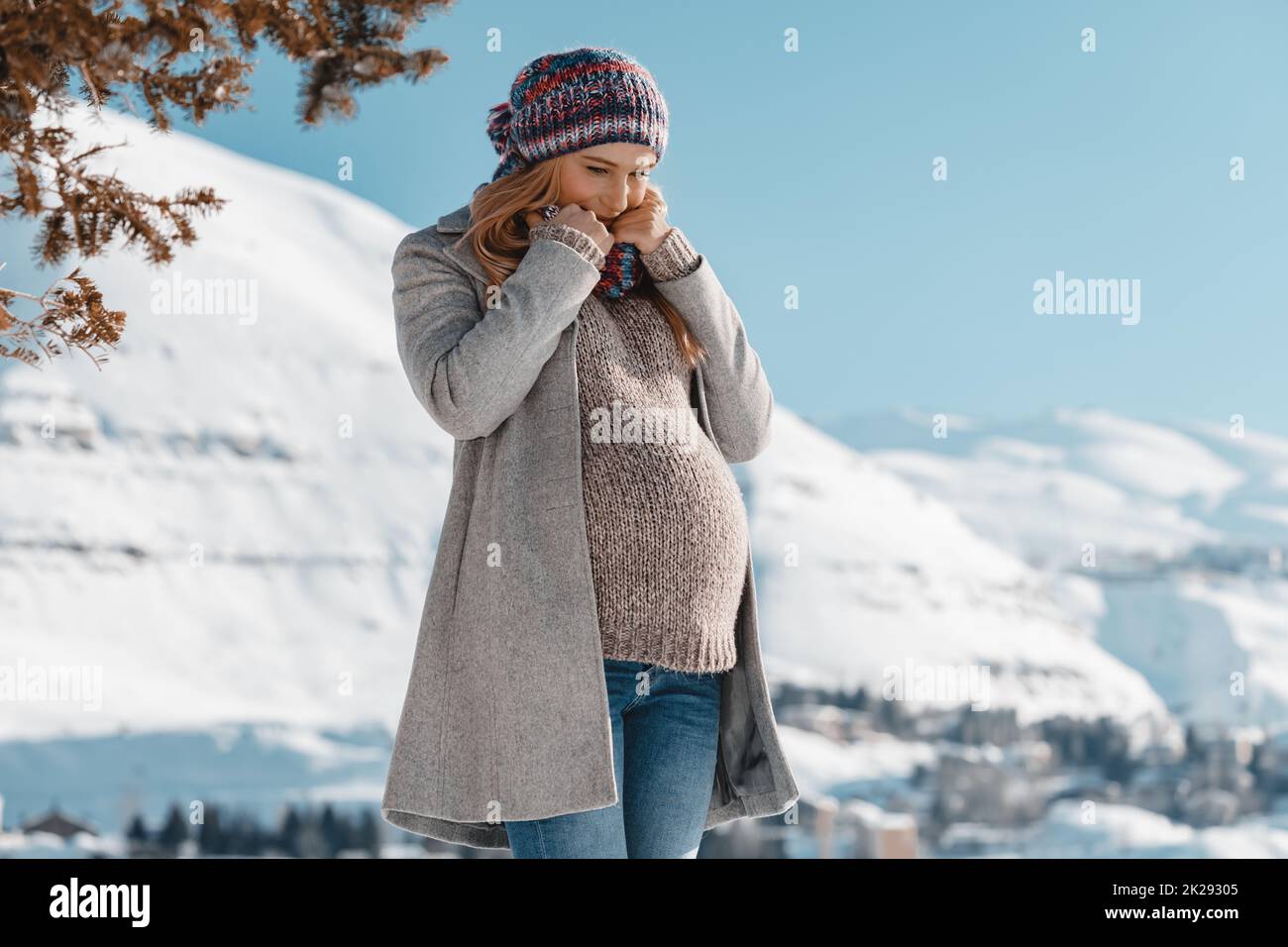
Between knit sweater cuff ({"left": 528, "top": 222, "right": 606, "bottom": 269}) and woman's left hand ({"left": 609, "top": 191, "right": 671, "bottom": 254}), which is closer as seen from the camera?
knit sweater cuff ({"left": 528, "top": 222, "right": 606, "bottom": 269})

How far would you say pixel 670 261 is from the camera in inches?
120

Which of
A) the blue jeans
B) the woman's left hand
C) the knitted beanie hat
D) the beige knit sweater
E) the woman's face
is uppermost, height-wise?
the knitted beanie hat

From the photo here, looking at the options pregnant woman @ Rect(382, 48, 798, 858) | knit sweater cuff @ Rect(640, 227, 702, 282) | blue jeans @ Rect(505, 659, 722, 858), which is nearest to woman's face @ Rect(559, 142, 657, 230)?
pregnant woman @ Rect(382, 48, 798, 858)

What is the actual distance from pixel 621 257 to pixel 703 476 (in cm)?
45

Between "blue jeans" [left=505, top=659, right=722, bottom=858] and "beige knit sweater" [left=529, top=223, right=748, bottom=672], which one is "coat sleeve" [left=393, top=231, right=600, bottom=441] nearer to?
"beige knit sweater" [left=529, top=223, right=748, bottom=672]

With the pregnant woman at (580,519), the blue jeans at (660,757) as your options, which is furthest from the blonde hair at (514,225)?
the blue jeans at (660,757)

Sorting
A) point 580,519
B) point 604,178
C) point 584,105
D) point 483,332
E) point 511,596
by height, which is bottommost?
point 511,596

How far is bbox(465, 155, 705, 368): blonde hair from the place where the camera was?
3.03 meters

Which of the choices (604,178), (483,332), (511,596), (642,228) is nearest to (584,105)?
(604,178)

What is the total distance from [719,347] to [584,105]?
508 mm

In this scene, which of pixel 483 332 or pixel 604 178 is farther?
pixel 604 178

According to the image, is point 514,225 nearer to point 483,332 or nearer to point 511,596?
point 483,332

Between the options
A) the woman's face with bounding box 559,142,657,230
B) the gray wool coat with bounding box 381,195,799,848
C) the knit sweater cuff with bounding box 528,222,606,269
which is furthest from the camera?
the woman's face with bounding box 559,142,657,230
